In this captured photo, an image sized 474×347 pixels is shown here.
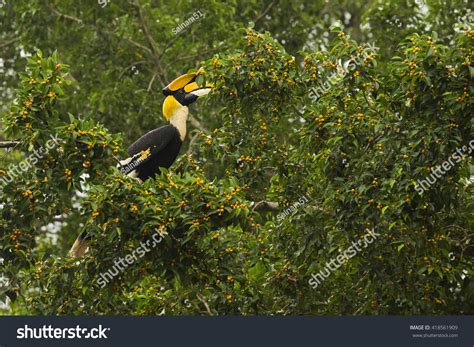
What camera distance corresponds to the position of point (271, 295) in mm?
8188

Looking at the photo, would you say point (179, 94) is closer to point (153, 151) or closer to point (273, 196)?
point (153, 151)

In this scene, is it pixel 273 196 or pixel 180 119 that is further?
pixel 180 119

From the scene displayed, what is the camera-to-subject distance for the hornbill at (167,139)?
9.27 meters

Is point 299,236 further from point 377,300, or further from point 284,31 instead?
point 284,31

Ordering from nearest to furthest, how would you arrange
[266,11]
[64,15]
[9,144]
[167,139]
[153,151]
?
[9,144] → [153,151] → [167,139] → [64,15] → [266,11]

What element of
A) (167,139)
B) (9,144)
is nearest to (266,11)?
(167,139)

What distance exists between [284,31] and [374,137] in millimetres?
6124

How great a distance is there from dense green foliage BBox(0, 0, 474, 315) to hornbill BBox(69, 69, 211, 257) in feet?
2.08

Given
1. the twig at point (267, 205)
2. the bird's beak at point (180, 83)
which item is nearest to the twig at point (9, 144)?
the twig at point (267, 205)

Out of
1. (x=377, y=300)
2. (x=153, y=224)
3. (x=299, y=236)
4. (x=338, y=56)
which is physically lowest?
(x=377, y=300)

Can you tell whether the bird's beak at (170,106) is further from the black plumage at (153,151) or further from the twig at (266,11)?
the twig at (266,11)

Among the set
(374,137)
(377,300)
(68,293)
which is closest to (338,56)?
(374,137)

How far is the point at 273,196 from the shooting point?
8648mm

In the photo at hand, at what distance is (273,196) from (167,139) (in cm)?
137
